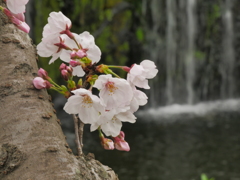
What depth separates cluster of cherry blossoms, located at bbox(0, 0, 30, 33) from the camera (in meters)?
0.86

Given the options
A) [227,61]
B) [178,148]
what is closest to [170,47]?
[227,61]

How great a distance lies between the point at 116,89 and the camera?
0.84 metres

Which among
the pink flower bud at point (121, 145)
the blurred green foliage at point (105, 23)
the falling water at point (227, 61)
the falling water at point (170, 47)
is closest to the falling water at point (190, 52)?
the falling water at point (170, 47)

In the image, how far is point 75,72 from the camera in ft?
3.29

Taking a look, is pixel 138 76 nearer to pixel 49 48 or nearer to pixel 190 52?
pixel 49 48

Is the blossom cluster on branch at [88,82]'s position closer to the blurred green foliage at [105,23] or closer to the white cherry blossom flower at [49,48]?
the white cherry blossom flower at [49,48]

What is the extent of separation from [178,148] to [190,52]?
6918 millimetres

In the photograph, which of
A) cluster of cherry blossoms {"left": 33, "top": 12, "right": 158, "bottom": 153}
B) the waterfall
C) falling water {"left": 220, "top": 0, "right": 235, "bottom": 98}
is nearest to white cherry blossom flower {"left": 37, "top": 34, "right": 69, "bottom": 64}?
cluster of cherry blossoms {"left": 33, "top": 12, "right": 158, "bottom": 153}

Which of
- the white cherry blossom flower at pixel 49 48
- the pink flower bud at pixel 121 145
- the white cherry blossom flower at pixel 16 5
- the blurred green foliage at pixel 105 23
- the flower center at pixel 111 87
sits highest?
the white cherry blossom flower at pixel 16 5

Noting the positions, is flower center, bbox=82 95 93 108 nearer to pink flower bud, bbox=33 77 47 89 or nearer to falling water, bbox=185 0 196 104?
pink flower bud, bbox=33 77 47 89

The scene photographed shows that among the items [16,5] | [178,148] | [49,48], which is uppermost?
[16,5]

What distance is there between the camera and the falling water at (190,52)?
→ 14492 millimetres

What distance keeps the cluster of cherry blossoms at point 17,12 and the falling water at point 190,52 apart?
13862mm

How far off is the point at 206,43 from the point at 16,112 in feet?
48.0
